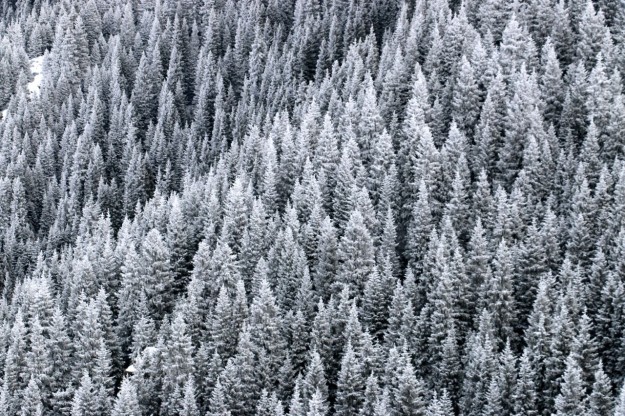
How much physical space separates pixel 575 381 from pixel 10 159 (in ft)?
414

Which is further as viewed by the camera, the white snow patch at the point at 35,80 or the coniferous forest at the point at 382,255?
the white snow patch at the point at 35,80

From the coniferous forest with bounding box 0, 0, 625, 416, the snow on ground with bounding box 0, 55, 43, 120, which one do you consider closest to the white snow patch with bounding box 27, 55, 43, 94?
the snow on ground with bounding box 0, 55, 43, 120

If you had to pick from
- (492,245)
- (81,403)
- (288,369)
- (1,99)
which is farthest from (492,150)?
(1,99)

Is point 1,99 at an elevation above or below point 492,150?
below

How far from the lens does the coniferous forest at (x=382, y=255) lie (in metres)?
77.8

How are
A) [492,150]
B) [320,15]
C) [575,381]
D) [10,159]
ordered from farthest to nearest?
1. [320,15]
2. [10,159]
3. [492,150]
4. [575,381]

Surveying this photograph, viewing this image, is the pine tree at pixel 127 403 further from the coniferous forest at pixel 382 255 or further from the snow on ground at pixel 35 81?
the snow on ground at pixel 35 81

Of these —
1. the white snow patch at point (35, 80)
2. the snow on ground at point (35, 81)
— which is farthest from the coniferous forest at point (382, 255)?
the white snow patch at point (35, 80)

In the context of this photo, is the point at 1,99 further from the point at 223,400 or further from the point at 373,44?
the point at 223,400

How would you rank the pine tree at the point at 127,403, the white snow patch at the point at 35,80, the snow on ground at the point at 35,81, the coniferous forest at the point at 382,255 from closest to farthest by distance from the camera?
the coniferous forest at the point at 382,255 → the pine tree at the point at 127,403 → the snow on ground at the point at 35,81 → the white snow patch at the point at 35,80

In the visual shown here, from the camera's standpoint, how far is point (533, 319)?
77.8 m

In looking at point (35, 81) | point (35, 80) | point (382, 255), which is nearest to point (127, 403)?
point (382, 255)

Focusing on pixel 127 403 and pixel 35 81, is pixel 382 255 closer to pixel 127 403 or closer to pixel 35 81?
pixel 127 403

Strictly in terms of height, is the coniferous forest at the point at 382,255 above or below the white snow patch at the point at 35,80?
above
